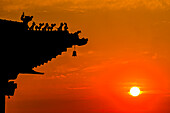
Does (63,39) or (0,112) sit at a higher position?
(63,39)

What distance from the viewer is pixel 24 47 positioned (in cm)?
2180

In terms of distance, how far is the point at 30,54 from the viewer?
2258 cm

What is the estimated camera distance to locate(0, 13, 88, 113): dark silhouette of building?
69.5 feet

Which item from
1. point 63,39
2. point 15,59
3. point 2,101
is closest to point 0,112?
point 2,101

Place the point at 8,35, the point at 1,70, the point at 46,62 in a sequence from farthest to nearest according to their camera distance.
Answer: the point at 46,62 → the point at 1,70 → the point at 8,35

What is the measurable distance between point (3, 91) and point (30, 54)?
212cm

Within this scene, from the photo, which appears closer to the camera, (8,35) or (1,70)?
(8,35)

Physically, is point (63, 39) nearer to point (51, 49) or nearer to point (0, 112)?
point (51, 49)

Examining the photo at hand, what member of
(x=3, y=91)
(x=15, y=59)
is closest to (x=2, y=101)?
(x=3, y=91)

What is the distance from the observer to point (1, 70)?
22.4 m

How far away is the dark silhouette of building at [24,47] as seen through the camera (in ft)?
69.5

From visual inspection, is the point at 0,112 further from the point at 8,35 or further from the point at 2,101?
the point at 8,35

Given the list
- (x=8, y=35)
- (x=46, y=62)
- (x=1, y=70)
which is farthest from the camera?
(x=46, y=62)

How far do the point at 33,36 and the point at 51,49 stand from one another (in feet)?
4.94
